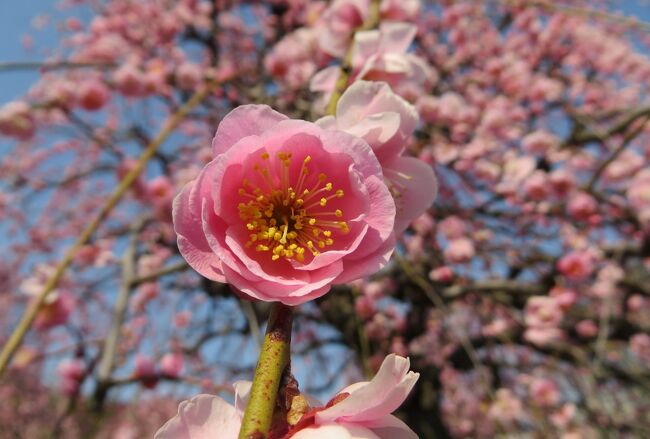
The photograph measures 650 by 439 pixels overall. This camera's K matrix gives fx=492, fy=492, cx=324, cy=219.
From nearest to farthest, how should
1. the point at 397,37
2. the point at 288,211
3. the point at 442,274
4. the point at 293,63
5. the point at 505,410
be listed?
the point at 288,211 < the point at 397,37 < the point at 442,274 < the point at 505,410 < the point at 293,63

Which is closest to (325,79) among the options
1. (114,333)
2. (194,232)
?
(194,232)

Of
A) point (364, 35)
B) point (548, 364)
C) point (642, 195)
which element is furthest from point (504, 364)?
point (364, 35)

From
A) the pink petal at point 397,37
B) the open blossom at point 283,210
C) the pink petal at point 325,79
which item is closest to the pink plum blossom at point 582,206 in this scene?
the pink petal at point 397,37

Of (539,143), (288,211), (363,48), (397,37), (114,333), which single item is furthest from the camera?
(539,143)

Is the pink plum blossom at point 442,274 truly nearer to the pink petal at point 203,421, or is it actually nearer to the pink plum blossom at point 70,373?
the pink plum blossom at point 70,373

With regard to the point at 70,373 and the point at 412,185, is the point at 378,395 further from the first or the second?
the point at 70,373

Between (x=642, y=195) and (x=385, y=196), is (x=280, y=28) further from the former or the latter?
(x=385, y=196)

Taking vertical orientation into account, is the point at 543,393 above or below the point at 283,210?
below
